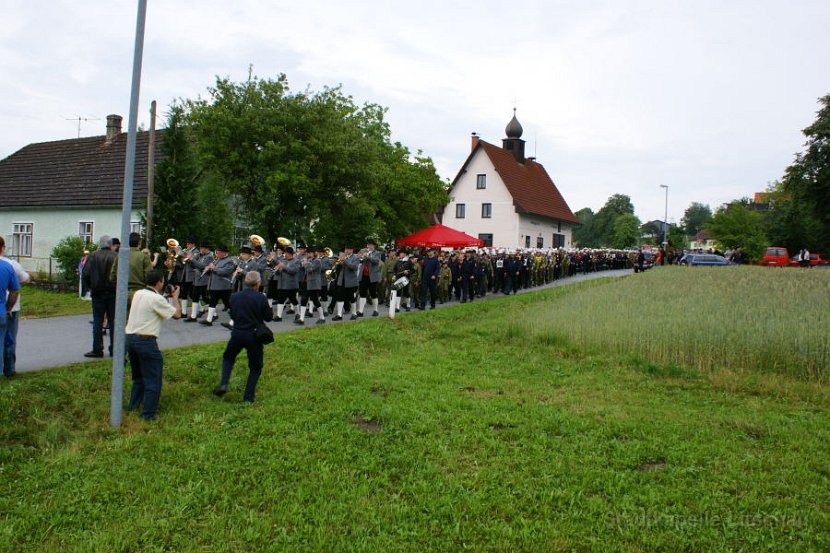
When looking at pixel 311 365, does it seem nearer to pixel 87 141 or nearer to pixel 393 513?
pixel 393 513

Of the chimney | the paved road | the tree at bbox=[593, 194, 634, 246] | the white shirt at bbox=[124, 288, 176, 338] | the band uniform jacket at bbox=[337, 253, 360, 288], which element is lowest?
the paved road

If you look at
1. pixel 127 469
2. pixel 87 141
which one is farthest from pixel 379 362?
pixel 87 141

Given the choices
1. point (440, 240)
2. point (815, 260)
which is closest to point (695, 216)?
point (815, 260)

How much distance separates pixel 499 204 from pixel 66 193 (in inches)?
1291

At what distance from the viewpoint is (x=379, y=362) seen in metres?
11.1

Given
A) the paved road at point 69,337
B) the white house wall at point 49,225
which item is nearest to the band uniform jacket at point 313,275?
the paved road at point 69,337

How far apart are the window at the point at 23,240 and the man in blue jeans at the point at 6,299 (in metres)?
24.7

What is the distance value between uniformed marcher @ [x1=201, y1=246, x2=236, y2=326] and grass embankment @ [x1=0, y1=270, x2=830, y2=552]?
4.14 meters

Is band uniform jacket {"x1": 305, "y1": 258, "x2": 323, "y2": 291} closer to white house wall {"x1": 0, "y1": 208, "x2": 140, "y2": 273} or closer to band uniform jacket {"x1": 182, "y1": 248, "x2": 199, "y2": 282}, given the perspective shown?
band uniform jacket {"x1": 182, "y1": 248, "x2": 199, "y2": 282}

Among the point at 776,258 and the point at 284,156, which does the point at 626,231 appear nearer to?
the point at 776,258

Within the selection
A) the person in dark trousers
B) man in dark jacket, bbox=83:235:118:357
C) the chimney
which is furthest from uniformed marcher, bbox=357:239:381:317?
the chimney

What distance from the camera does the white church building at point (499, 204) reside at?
5150cm

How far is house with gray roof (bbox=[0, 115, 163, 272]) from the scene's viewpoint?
89.6ft

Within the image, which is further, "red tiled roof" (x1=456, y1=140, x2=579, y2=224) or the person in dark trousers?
"red tiled roof" (x1=456, y1=140, x2=579, y2=224)
